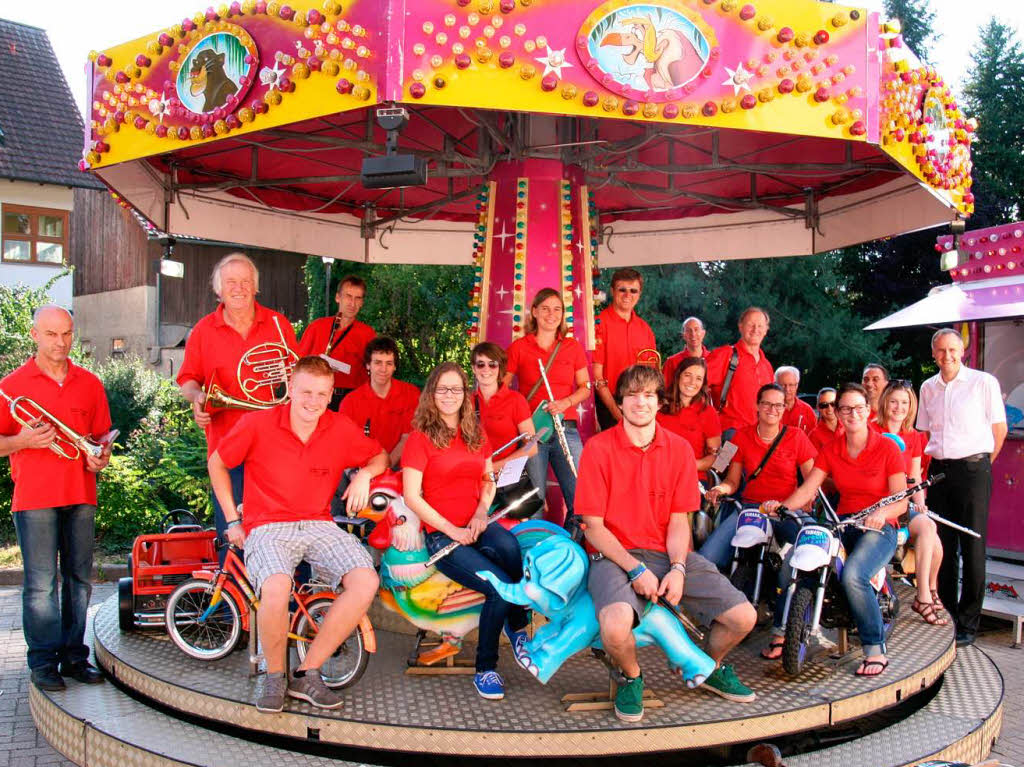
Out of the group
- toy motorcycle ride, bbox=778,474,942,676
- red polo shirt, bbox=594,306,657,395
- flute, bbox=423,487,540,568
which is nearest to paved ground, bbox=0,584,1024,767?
toy motorcycle ride, bbox=778,474,942,676

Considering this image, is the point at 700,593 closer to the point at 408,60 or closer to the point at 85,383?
the point at 408,60

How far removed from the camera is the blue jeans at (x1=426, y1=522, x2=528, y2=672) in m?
4.20

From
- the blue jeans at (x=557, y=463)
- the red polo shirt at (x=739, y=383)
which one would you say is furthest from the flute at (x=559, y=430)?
the red polo shirt at (x=739, y=383)

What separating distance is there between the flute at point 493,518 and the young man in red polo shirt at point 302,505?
363 millimetres

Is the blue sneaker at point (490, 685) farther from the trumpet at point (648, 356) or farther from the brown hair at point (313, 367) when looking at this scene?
the trumpet at point (648, 356)

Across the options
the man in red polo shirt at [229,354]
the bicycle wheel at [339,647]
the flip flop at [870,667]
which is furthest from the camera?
the man in red polo shirt at [229,354]

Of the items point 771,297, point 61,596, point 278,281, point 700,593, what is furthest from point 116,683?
point 278,281

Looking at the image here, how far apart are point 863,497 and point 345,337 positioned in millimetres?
3775

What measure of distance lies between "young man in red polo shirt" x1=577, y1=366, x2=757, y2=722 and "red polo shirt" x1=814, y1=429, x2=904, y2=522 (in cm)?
137

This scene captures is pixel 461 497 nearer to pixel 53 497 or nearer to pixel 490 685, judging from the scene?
pixel 490 685

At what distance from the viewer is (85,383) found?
469cm

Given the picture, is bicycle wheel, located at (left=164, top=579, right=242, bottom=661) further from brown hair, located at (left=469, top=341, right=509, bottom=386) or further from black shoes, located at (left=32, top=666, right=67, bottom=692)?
brown hair, located at (left=469, top=341, right=509, bottom=386)

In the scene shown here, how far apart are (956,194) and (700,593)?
4.03 meters

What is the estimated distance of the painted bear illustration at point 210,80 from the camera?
510cm
